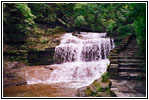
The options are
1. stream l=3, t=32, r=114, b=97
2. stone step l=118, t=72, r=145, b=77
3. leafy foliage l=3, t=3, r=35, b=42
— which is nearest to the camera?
stone step l=118, t=72, r=145, b=77

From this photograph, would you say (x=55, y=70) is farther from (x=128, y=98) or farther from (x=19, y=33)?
(x=128, y=98)

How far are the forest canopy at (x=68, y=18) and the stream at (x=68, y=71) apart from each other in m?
2.47

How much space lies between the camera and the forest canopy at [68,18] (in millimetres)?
10969

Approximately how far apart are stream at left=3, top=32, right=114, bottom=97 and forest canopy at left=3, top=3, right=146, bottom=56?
247 centimetres

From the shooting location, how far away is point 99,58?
12453 millimetres

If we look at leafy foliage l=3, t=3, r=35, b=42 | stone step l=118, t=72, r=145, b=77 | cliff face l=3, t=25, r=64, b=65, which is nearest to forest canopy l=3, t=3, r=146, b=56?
leafy foliage l=3, t=3, r=35, b=42

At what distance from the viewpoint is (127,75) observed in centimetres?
537

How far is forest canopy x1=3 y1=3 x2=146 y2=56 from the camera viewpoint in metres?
11.0

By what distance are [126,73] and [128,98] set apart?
6.39ft

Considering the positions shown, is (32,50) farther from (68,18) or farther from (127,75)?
(127,75)

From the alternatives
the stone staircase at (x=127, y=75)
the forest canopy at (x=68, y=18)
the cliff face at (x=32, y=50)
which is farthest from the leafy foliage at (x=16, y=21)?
the stone staircase at (x=127, y=75)

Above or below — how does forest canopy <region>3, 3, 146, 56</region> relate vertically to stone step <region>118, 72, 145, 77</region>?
above

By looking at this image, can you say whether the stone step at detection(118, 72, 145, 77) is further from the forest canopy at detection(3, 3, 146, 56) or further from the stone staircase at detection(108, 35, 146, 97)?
the forest canopy at detection(3, 3, 146, 56)

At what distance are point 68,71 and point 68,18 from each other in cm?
1186
